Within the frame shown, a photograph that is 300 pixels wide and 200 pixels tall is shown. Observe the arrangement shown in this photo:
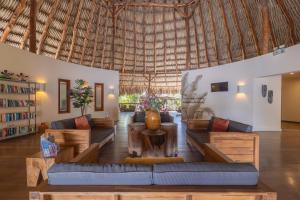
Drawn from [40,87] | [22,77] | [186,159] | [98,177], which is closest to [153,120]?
[186,159]

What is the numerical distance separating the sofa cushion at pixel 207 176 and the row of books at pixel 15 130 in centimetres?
591

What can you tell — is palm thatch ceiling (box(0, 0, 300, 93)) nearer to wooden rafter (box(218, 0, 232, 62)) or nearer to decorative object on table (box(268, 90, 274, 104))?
wooden rafter (box(218, 0, 232, 62))

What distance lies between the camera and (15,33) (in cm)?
856

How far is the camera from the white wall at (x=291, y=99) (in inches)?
440

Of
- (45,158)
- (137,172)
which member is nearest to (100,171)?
(137,172)

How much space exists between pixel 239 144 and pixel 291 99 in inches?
370

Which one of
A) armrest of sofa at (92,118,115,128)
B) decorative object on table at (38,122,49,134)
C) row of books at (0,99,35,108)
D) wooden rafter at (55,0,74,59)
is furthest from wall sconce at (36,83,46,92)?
wooden rafter at (55,0,74,59)

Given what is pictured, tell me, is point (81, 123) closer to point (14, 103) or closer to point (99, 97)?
point (14, 103)

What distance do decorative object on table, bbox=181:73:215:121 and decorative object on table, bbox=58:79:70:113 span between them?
510 cm

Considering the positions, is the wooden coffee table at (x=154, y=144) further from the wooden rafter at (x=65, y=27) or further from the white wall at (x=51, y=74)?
the wooden rafter at (x=65, y=27)

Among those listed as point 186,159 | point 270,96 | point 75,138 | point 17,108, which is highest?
point 270,96

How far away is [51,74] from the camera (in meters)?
8.20

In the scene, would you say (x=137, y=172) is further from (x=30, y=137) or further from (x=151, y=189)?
(x=30, y=137)

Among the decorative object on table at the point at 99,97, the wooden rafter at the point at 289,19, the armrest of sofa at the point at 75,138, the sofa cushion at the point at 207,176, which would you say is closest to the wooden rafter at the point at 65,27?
the decorative object on table at the point at 99,97
